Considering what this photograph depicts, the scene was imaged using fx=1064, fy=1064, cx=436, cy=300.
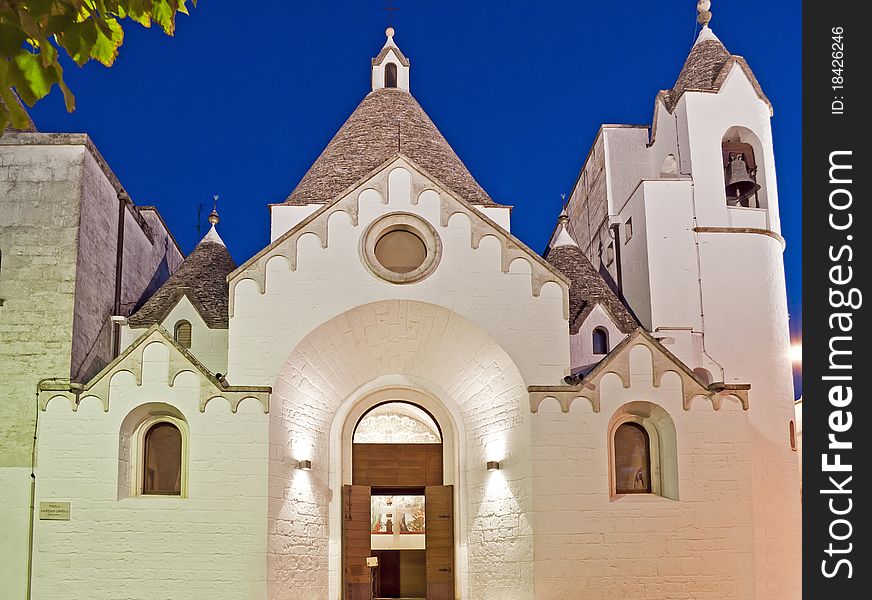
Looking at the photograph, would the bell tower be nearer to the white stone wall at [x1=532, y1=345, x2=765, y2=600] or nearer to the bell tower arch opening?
the bell tower arch opening

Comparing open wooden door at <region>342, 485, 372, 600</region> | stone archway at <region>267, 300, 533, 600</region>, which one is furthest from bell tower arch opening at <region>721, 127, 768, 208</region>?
open wooden door at <region>342, 485, 372, 600</region>

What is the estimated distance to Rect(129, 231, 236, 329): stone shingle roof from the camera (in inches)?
914

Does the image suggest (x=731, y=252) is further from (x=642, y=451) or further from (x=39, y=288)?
(x=39, y=288)

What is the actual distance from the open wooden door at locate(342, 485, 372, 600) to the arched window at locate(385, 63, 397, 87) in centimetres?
1241

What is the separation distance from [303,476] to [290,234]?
184 inches

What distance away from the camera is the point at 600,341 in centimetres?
2370

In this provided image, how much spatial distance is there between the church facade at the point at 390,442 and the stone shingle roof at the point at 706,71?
622 centimetres

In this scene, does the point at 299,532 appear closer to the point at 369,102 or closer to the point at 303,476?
the point at 303,476

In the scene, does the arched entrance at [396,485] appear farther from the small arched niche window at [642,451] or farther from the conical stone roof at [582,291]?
the conical stone roof at [582,291]

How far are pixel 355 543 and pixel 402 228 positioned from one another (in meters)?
6.39

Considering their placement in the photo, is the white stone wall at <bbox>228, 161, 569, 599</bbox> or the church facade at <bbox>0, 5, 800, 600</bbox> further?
the white stone wall at <bbox>228, 161, 569, 599</bbox>

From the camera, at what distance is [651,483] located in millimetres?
20203

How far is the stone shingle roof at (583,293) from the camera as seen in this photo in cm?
2380
